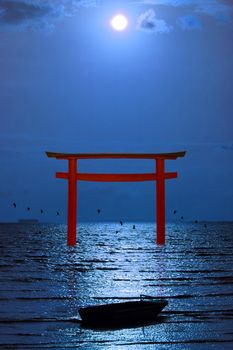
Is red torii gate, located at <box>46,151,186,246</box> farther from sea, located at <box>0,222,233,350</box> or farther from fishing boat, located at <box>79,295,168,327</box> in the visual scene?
fishing boat, located at <box>79,295,168,327</box>

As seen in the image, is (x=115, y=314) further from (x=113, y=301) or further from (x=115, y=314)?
(x=113, y=301)

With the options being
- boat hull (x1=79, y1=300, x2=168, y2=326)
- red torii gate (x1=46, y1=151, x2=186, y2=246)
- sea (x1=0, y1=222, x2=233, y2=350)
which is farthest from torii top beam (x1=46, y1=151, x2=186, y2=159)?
boat hull (x1=79, y1=300, x2=168, y2=326)

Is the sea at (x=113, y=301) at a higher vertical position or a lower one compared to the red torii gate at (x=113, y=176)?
lower

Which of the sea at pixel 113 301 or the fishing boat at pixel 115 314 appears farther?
the fishing boat at pixel 115 314

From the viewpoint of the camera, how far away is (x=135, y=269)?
2102cm

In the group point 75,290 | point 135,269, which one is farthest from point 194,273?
point 75,290

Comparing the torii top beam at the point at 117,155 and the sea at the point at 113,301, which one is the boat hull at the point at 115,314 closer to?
the sea at the point at 113,301

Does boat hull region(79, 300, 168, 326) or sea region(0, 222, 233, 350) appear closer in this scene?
sea region(0, 222, 233, 350)

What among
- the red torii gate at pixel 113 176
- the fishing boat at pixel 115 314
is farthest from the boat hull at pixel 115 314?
the red torii gate at pixel 113 176

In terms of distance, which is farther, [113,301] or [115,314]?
[113,301]

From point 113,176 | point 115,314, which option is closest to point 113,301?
point 115,314

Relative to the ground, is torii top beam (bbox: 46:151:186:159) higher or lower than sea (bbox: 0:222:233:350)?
higher

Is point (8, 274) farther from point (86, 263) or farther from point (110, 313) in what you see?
point (110, 313)

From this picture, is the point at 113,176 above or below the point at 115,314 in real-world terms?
above
